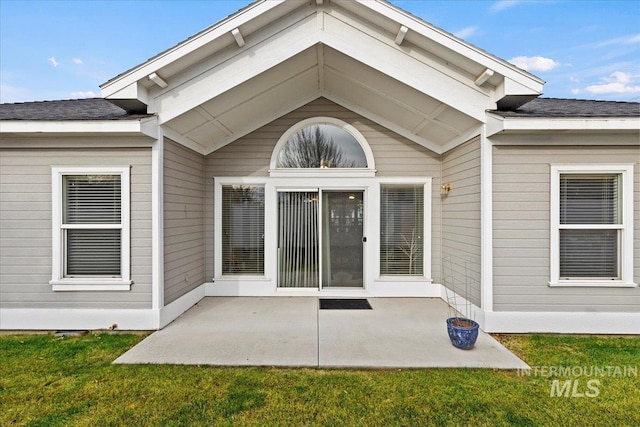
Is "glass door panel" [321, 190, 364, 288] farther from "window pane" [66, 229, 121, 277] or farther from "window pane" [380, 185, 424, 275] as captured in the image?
"window pane" [66, 229, 121, 277]

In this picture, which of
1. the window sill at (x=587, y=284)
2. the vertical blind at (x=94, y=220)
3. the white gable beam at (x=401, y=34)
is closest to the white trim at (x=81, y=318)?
the vertical blind at (x=94, y=220)

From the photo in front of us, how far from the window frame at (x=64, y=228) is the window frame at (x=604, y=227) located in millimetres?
6065

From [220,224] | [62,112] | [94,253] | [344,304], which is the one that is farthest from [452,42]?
[62,112]

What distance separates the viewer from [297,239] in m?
6.43

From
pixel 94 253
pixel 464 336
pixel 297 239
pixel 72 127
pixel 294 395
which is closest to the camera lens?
pixel 294 395

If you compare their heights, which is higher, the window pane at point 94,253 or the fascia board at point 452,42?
the fascia board at point 452,42

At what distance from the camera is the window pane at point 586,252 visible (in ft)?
15.0

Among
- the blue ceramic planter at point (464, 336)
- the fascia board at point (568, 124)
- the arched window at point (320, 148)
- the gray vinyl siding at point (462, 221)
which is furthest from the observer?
the arched window at point (320, 148)

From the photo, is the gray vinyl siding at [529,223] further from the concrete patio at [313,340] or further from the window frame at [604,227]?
the concrete patio at [313,340]

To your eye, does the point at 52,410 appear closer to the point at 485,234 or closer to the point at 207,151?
the point at 207,151

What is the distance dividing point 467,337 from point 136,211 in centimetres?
477

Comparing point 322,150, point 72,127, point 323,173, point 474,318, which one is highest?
point 322,150

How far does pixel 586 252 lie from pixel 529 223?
0.94 meters

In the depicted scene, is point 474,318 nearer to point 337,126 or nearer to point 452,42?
point 452,42
